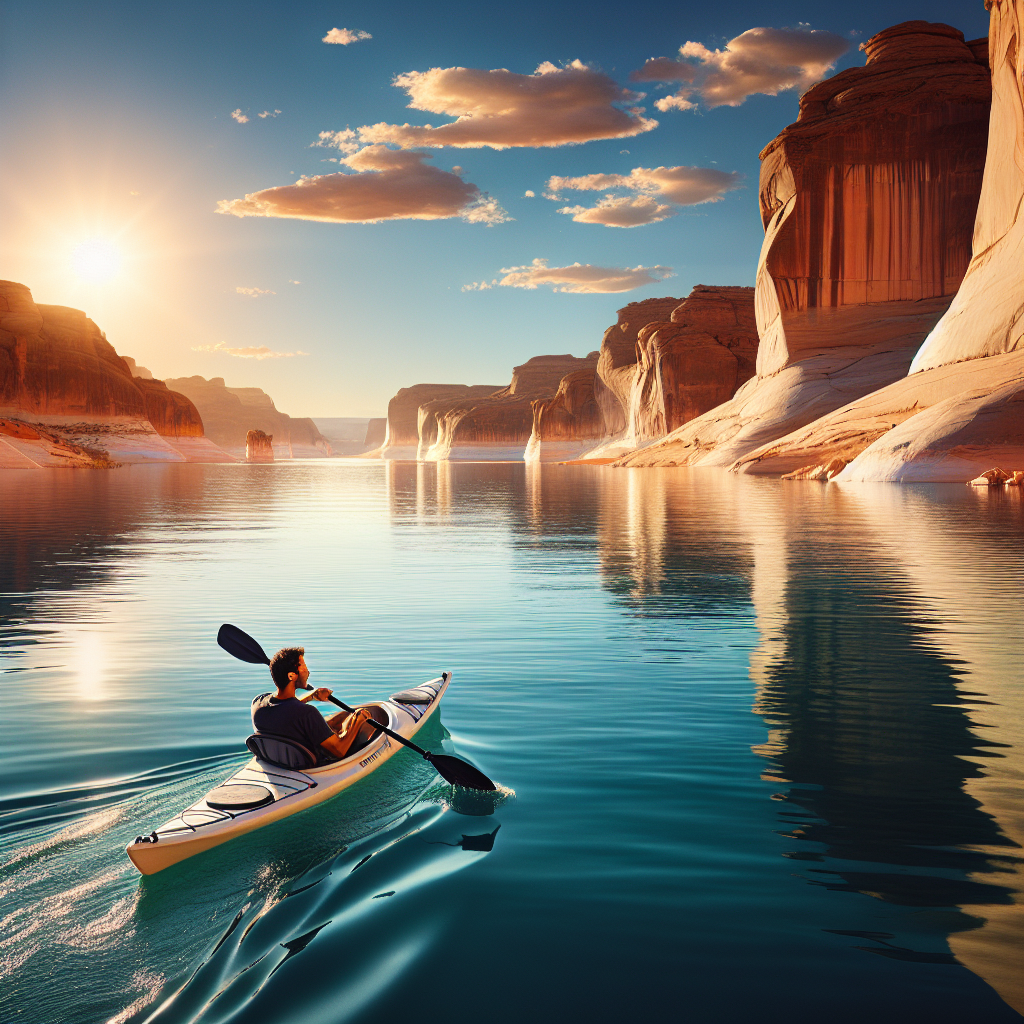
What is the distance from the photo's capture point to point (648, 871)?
495 centimetres

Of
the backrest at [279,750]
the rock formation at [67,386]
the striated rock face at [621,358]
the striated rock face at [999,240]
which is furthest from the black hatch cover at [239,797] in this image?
the striated rock face at [621,358]

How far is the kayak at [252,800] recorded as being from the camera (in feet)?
16.0

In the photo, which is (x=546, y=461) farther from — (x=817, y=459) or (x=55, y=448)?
(x=817, y=459)

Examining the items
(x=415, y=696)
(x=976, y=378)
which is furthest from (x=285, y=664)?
(x=976, y=378)

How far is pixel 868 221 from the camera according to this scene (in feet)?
215

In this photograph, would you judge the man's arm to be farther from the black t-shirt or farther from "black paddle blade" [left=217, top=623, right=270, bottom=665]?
"black paddle blade" [left=217, top=623, right=270, bottom=665]

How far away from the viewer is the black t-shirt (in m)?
5.89

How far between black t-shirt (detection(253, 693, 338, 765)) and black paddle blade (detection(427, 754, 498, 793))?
0.88 metres

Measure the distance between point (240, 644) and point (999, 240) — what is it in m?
48.7

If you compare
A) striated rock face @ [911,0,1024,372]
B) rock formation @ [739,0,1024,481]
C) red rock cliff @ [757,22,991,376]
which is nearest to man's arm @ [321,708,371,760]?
rock formation @ [739,0,1024,481]

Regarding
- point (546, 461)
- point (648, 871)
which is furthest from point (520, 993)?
point (546, 461)

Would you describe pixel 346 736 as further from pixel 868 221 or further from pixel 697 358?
pixel 697 358

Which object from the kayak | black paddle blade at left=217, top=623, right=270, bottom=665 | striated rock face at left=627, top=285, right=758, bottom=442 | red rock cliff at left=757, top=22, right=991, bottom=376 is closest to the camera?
the kayak

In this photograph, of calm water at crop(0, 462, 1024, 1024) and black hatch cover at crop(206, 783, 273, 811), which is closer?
calm water at crop(0, 462, 1024, 1024)
